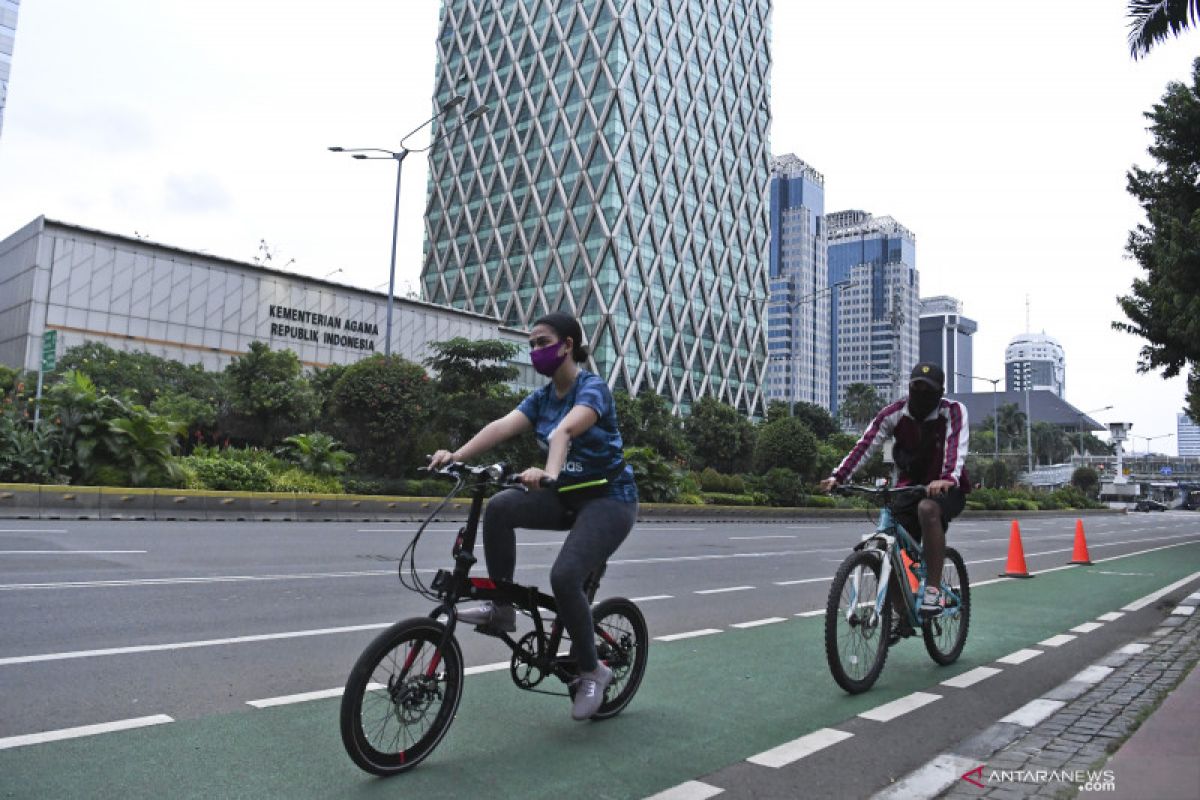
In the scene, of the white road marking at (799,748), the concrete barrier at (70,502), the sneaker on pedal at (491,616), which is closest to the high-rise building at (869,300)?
the concrete barrier at (70,502)

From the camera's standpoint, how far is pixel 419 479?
24844 millimetres

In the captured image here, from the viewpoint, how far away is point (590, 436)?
4.06 m

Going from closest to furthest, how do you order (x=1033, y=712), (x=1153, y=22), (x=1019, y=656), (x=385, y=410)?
(x=1033, y=712) < (x=1019, y=656) < (x=1153, y=22) < (x=385, y=410)

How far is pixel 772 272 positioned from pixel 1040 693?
6651 inches

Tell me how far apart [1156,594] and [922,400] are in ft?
24.5

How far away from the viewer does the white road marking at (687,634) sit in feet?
22.1

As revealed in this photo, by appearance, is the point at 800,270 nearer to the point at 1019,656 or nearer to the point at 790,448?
the point at 790,448

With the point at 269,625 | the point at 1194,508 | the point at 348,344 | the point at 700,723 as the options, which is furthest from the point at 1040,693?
the point at 1194,508

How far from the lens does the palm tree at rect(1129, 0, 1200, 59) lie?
10516 millimetres

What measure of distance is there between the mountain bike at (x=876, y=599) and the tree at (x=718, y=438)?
4664 centimetres

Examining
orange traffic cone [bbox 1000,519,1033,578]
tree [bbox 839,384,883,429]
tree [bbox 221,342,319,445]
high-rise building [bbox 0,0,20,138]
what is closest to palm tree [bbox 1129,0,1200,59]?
orange traffic cone [bbox 1000,519,1033,578]

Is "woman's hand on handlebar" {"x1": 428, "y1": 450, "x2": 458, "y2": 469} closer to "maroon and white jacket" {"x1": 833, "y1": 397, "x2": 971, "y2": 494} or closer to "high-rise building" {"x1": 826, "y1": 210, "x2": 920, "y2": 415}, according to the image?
"maroon and white jacket" {"x1": 833, "y1": 397, "x2": 971, "y2": 494}

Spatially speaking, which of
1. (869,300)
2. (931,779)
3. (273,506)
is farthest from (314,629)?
(869,300)

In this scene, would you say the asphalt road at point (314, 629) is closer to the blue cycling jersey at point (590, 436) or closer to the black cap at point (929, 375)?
the blue cycling jersey at point (590, 436)
